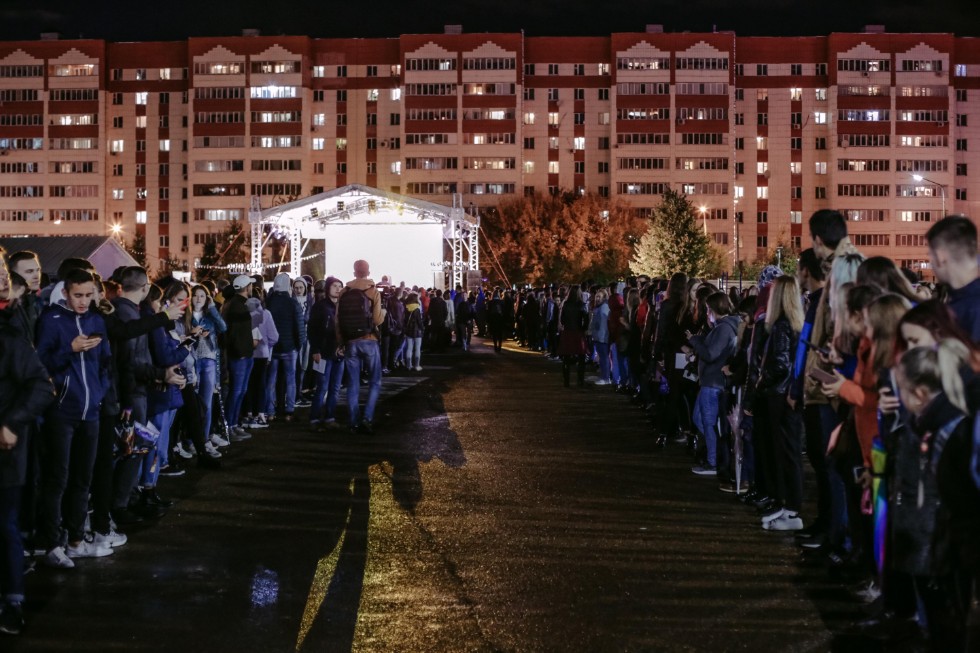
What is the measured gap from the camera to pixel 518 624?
16.5 feet

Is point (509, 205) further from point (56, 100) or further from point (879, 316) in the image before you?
point (879, 316)

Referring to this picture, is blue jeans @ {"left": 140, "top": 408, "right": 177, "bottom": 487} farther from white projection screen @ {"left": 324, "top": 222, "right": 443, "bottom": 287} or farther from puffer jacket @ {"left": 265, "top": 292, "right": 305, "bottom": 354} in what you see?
A: white projection screen @ {"left": 324, "top": 222, "right": 443, "bottom": 287}

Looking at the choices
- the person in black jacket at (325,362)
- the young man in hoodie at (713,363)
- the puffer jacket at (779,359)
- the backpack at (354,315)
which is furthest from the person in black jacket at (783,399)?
the person in black jacket at (325,362)

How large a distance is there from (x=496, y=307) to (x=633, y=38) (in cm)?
6451

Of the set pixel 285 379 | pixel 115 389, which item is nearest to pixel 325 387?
pixel 285 379

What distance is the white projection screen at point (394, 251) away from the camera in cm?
3662

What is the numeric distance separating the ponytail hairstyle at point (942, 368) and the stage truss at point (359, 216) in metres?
31.7

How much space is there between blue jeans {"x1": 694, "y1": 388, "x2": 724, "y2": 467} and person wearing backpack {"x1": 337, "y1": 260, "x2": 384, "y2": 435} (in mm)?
4045

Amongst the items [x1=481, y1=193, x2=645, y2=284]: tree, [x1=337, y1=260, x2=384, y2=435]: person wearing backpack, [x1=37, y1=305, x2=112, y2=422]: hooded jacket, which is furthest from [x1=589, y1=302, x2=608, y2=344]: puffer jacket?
[x1=481, y1=193, x2=645, y2=284]: tree

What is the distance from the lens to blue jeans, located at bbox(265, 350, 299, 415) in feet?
43.0

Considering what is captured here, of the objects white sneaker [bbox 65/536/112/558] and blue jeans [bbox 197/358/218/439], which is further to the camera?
blue jeans [bbox 197/358/218/439]

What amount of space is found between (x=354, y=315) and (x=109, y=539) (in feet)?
17.5

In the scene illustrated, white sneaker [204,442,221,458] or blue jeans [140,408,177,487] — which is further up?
blue jeans [140,408,177,487]

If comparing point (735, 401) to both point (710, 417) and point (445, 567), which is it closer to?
point (710, 417)
